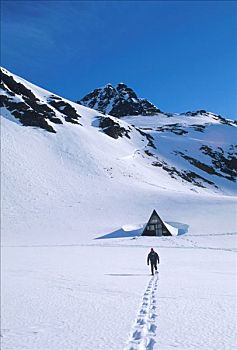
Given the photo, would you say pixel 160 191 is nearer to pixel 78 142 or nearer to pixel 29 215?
pixel 29 215

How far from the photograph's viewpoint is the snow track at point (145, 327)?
23.9 feet

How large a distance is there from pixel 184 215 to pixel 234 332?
42.0 metres

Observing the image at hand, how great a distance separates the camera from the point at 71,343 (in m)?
7.61

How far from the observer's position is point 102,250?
108ft

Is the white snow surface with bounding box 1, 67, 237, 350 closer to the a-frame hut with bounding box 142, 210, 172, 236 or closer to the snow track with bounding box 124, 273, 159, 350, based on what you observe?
the snow track with bounding box 124, 273, 159, 350

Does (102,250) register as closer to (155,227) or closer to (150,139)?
→ (155,227)

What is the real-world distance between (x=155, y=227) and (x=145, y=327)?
35.9m

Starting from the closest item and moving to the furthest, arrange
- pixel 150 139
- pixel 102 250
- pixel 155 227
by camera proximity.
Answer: pixel 102 250
pixel 155 227
pixel 150 139

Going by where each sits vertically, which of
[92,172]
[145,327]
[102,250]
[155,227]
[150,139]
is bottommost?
[102,250]

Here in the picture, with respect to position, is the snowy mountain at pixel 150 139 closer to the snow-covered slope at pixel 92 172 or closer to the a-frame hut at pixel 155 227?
the snow-covered slope at pixel 92 172

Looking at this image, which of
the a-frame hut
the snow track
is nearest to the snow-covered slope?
the a-frame hut

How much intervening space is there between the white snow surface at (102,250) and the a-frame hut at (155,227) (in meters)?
2.04

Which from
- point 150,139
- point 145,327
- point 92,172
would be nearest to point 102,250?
point 145,327

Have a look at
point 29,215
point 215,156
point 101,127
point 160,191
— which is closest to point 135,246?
point 29,215
